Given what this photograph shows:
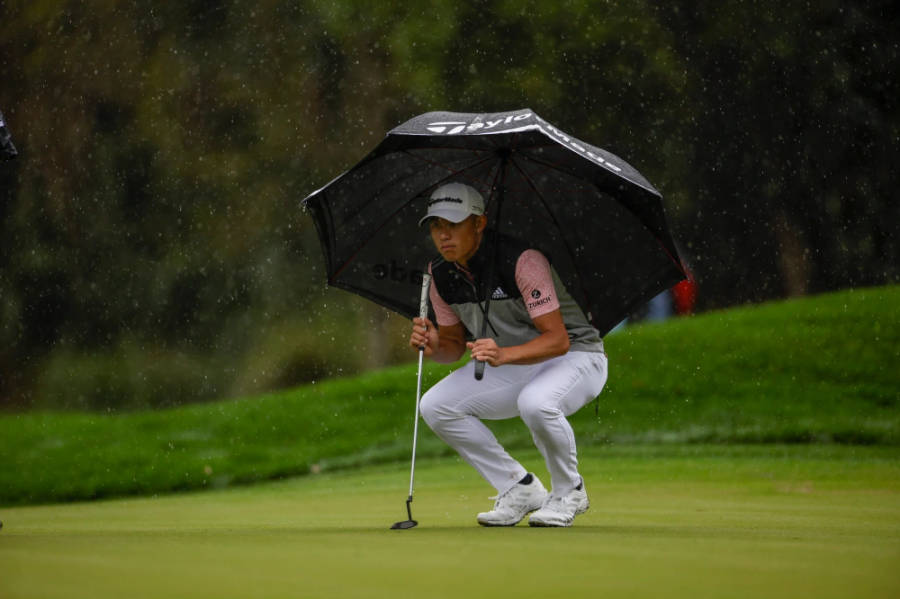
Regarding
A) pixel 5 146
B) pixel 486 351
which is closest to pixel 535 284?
pixel 486 351

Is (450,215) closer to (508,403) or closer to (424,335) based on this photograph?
(424,335)

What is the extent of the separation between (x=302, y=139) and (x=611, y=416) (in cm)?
867

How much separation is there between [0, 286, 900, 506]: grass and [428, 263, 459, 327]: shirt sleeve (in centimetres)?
510

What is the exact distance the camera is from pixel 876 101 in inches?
654

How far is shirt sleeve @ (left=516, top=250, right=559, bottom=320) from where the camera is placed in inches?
189

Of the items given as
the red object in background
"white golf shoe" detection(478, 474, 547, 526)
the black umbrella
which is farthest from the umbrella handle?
the red object in background

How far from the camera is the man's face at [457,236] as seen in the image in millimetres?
4863

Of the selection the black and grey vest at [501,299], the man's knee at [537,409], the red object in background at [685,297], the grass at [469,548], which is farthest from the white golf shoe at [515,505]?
the red object in background at [685,297]

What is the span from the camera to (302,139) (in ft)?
59.0

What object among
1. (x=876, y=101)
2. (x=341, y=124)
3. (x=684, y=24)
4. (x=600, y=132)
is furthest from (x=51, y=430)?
(x=876, y=101)

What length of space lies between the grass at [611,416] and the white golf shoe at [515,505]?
513 cm

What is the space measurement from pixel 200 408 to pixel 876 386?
6128 millimetres

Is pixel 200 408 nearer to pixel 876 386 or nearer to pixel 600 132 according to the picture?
pixel 876 386

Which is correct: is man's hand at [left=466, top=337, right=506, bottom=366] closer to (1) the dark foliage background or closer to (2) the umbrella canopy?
(2) the umbrella canopy
